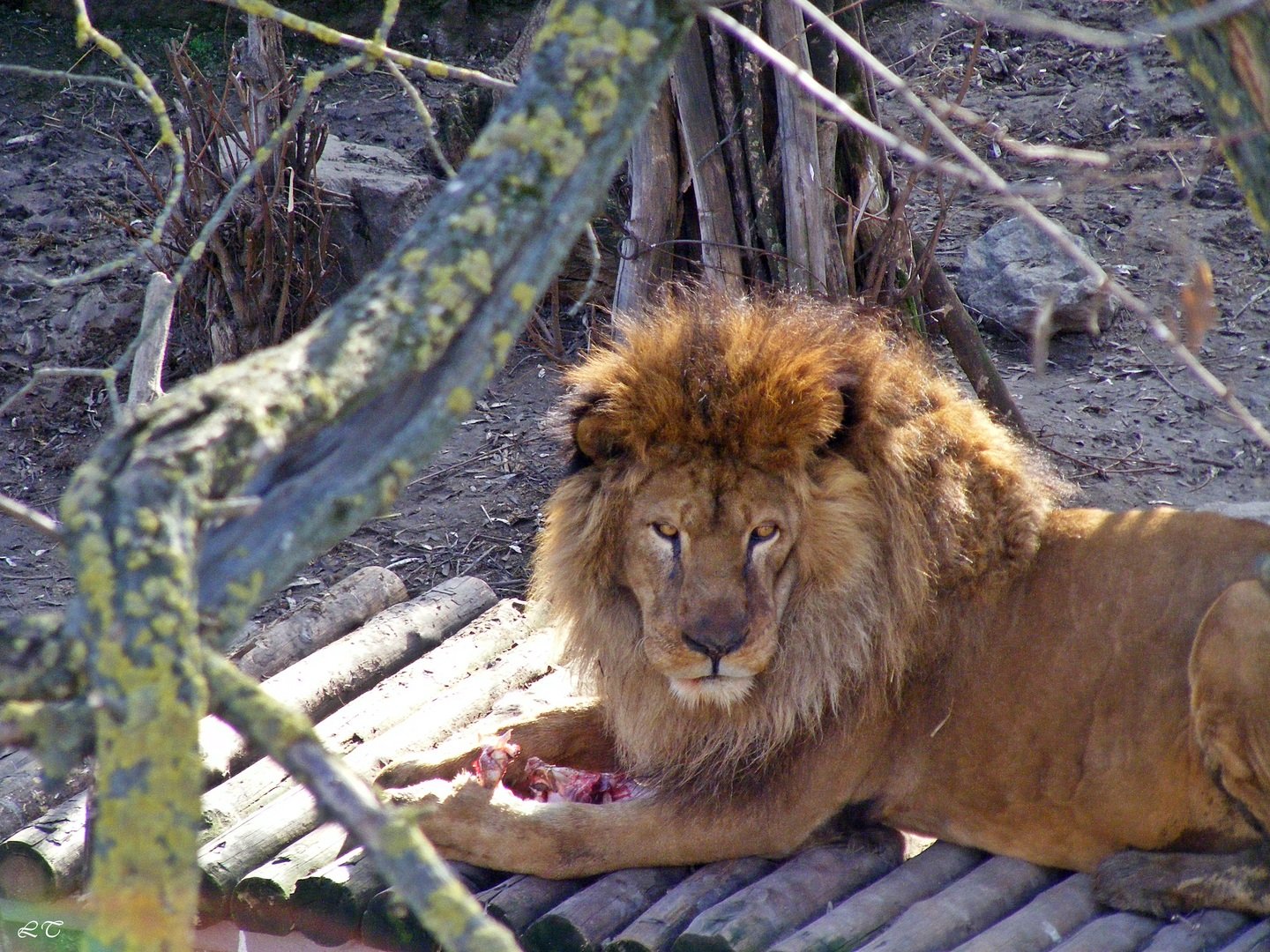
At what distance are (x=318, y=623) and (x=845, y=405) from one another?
2.25m

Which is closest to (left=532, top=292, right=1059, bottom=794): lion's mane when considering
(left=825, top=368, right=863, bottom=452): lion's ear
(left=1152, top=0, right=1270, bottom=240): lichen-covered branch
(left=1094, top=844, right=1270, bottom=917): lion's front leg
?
(left=825, top=368, right=863, bottom=452): lion's ear

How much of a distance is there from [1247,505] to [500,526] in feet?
10.2

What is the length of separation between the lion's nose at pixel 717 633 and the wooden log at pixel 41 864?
1733mm

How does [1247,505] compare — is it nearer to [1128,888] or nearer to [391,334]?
[1128,888]

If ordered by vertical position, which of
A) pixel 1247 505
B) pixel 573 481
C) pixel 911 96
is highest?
pixel 911 96

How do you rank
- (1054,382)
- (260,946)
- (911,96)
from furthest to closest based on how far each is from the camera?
(1054,382)
(260,946)
(911,96)

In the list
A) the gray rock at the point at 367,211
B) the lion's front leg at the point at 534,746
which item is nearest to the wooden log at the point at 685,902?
the lion's front leg at the point at 534,746

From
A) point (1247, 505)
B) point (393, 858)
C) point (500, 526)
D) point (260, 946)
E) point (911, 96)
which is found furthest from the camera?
point (500, 526)

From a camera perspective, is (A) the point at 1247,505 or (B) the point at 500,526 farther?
(B) the point at 500,526

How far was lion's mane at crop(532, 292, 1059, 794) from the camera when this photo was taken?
3500 millimetres

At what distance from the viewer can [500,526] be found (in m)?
6.30

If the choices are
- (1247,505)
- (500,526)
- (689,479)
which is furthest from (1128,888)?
(500,526)

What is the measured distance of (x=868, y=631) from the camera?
3613 mm

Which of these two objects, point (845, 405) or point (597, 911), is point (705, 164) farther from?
point (597, 911)
